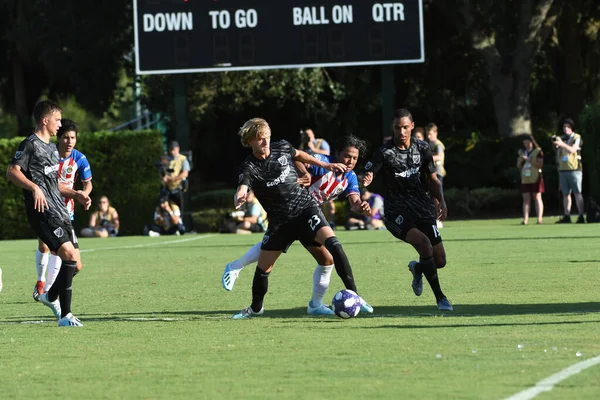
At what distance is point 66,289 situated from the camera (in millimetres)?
11164

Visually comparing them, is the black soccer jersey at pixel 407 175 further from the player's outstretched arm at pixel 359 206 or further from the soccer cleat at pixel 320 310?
the soccer cleat at pixel 320 310

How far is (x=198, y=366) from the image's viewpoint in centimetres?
841

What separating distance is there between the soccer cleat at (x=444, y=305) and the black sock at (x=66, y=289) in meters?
3.37

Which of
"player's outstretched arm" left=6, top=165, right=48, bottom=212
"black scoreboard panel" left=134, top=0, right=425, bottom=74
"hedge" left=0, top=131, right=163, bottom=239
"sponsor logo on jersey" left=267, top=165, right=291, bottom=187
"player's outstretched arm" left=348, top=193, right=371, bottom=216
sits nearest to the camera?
"player's outstretched arm" left=6, top=165, right=48, bottom=212

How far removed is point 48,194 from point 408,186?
135 inches

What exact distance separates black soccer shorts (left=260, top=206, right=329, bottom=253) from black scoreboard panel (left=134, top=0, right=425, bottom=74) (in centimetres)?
1696

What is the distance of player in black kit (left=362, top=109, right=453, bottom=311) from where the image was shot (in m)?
11.9

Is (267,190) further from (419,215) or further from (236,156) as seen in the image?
(236,156)

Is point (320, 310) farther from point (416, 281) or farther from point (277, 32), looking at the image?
point (277, 32)

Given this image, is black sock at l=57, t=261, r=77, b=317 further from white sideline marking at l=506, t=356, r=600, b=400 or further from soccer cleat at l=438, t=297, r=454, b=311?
white sideline marking at l=506, t=356, r=600, b=400

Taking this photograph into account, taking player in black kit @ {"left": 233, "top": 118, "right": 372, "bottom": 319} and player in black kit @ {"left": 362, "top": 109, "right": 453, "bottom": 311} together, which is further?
player in black kit @ {"left": 362, "top": 109, "right": 453, "bottom": 311}

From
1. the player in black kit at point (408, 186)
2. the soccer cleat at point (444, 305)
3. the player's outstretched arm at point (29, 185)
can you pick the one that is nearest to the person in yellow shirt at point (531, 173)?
the player in black kit at point (408, 186)

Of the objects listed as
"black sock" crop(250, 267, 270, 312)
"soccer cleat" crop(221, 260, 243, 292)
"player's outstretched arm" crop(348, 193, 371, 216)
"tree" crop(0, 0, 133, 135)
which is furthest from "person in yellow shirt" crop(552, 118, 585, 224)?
"tree" crop(0, 0, 133, 135)

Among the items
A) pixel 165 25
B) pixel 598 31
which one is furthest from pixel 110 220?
pixel 598 31
